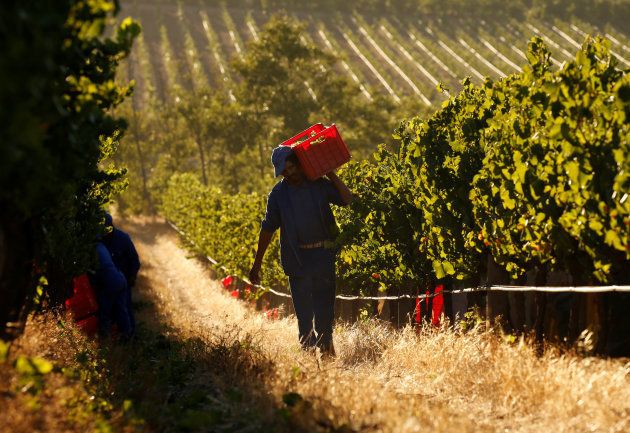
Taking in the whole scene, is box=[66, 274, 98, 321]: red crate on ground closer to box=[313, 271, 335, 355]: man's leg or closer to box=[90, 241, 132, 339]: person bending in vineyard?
box=[90, 241, 132, 339]: person bending in vineyard

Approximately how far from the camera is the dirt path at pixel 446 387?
4.44 m

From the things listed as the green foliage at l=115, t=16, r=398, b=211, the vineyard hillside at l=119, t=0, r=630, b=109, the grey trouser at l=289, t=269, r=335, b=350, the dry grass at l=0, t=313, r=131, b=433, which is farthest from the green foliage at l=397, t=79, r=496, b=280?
the vineyard hillside at l=119, t=0, r=630, b=109

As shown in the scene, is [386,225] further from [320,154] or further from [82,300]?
[82,300]

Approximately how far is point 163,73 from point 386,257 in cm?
9193

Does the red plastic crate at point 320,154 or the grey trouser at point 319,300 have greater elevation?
the red plastic crate at point 320,154

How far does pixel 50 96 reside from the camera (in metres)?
3.51

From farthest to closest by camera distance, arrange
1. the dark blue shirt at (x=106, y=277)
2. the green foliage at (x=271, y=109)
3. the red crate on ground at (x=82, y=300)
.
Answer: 1. the green foliage at (x=271, y=109)
2. the red crate on ground at (x=82, y=300)
3. the dark blue shirt at (x=106, y=277)

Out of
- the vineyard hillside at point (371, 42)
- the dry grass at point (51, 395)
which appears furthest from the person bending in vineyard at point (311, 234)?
the vineyard hillside at point (371, 42)

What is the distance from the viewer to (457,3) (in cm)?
12406

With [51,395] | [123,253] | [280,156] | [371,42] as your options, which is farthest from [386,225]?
[371,42]

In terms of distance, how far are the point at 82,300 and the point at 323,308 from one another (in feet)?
8.71

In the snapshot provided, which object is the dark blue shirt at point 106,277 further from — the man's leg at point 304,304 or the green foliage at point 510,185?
the green foliage at point 510,185

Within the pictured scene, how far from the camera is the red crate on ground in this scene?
27.0ft

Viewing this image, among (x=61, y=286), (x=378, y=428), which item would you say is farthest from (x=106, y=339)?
(x=378, y=428)
